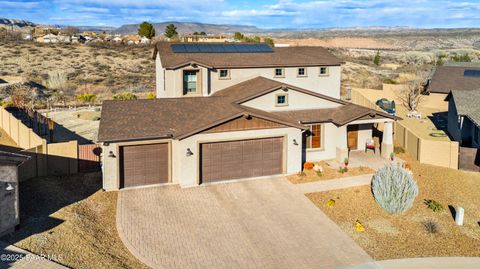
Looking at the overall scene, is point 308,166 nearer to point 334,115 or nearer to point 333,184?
point 333,184

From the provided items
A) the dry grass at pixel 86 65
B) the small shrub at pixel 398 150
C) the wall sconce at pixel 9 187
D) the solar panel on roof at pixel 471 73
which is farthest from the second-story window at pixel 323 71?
the dry grass at pixel 86 65

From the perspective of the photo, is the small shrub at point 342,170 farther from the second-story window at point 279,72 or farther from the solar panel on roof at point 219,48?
the solar panel on roof at point 219,48

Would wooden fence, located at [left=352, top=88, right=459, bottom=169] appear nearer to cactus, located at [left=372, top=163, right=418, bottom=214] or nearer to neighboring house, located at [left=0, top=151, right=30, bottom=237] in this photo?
cactus, located at [left=372, top=163, right=418, bottom=214]

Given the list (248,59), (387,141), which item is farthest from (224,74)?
(387,141)

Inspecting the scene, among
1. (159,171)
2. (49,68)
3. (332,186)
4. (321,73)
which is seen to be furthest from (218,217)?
(49,68)

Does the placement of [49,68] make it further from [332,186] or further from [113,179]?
[332,186]

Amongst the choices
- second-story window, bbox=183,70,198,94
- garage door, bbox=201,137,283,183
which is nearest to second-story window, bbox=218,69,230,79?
second-story window, bbox=183,70,198,94
